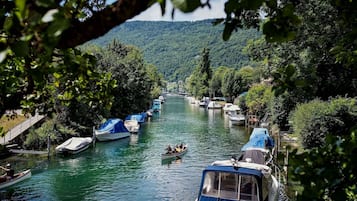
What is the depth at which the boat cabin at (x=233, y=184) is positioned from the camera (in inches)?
553

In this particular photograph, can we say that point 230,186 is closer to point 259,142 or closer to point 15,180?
point 15,180

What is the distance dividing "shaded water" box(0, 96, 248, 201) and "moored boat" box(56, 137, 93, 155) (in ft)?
1.61

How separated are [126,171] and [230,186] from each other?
461 inches

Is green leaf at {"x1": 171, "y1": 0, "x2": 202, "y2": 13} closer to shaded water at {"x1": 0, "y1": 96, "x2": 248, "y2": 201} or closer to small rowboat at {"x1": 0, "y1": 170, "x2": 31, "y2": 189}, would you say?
shaded water at {"x1": 0, "y1": 96, "x2": 248, "y2": 201}

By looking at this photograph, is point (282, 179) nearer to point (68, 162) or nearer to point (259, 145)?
point (259, 145)

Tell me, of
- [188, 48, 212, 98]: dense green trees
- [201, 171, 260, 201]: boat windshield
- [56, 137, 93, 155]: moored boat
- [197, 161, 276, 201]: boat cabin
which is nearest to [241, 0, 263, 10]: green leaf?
[197, 161, 276, 201]: boat cabin

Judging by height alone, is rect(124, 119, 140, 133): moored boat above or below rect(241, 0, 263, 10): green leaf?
below

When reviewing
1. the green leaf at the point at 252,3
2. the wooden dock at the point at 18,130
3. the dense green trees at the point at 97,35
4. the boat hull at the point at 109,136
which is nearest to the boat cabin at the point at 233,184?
the dense green trees at the point at 97,35

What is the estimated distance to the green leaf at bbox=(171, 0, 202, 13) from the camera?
67.2 inches

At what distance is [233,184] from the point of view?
A: 14383mm

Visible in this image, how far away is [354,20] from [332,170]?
56.6 inches

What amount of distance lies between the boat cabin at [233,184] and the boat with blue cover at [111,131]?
23.0 m

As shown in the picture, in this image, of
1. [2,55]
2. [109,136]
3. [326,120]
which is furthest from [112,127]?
[2,55]

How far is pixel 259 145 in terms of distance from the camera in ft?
91.5
